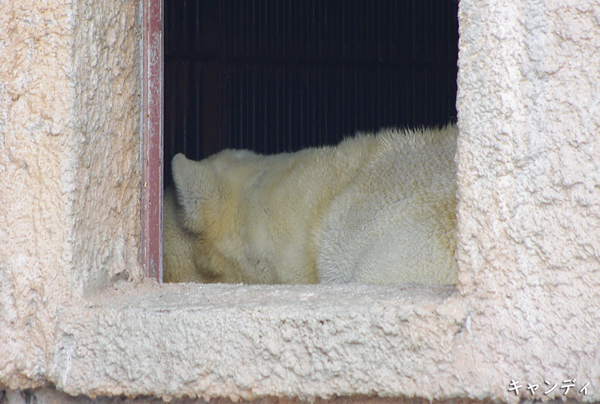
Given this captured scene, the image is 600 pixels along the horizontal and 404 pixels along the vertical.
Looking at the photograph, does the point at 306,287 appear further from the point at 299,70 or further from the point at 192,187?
the point at 299,70

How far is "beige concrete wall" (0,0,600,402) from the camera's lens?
4.46 feet

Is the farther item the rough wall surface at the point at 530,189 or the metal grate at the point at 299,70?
the metal grate at the point at 299,70

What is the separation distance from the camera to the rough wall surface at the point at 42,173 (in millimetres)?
1704

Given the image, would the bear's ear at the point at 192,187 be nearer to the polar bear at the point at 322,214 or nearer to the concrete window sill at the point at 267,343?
the polar bear at the point at 322,214

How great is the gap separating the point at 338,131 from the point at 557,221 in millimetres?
5622

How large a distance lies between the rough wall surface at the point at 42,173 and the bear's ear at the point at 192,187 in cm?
143

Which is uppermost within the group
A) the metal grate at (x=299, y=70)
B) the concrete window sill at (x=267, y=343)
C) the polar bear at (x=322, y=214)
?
the metal grate at (x=299, y=70)

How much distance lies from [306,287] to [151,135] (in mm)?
736

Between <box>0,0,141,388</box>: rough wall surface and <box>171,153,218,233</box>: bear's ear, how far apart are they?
4.70 ft

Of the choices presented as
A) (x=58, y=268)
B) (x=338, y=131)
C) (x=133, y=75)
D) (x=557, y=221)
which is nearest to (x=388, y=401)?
(x=557, y=221)

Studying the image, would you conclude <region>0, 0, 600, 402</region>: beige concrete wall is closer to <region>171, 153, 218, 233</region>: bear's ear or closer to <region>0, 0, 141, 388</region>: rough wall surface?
<region>0, 0, 141, 388</region>: rough wall surface

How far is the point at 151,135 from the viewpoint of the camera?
2.04m

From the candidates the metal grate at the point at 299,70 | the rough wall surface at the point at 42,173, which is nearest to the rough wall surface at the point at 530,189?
the rough wall surface at the point at 42,173

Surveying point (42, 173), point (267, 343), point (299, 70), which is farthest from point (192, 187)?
point (299, 70)
